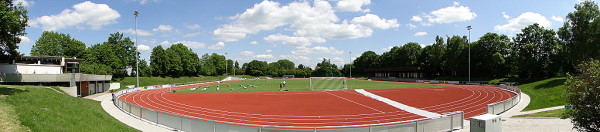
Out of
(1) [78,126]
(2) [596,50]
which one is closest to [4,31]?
(1) [78,126]

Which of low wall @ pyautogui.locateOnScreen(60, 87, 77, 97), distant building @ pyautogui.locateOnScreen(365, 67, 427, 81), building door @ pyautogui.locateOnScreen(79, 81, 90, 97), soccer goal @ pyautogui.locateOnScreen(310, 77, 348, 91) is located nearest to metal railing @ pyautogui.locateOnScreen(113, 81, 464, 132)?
low wall @ pyautogui.locateOnScreen(60, 87, 77, 97)

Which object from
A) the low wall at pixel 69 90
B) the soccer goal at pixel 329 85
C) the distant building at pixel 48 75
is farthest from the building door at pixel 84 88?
the soccer goal at pixel 329 85

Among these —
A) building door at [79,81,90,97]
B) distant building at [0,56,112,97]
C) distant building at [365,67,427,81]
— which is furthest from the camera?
distant building at [365,67,427,81]

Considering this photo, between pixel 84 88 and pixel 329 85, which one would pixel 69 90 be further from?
pixel 329 85

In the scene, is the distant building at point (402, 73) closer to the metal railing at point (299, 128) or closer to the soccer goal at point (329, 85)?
the soccer goal at point (329, 85)

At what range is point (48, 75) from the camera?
37625 mm

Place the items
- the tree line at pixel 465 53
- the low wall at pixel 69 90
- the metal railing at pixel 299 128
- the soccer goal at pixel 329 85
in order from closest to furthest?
the metal railing at pixel 299 128
the low wall at pixel 69 90
the tree line at pixel 465 53
the soccer goal at pixel 329 85

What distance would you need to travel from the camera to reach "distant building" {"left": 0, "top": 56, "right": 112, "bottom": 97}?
35.8 m

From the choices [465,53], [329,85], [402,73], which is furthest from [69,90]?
[402,73]

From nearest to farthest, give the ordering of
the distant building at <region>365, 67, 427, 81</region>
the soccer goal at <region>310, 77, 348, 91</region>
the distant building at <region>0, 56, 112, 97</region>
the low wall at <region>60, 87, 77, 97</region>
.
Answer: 1. the distant building at <region>0, 56, 112, 97</region>
2. the low wall at <region>60, 87, 77, 97</region>
3. the soccer goal at <region>310, 77, 348, 91</region>
4. the distant building at <region>365, 67, 427, 81</region>

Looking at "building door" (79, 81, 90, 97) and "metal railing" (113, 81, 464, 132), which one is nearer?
"metal railing" (113, 81, 464, 132)

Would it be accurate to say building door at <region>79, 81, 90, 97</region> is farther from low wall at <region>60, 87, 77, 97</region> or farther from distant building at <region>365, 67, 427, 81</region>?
distant building at <region>365, 67, 427, 81</region>

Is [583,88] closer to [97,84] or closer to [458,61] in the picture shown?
[97,84]

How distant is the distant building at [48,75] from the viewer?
35.8 m
